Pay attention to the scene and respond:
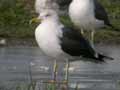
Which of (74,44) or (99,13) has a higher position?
(74,44)

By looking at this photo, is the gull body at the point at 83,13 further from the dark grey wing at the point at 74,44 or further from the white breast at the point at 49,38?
the white breast at the point at 49,38

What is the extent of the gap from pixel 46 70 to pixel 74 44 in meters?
1.63

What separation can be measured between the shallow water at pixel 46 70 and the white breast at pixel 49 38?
452 mm

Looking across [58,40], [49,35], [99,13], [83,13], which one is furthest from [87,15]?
[49,35]

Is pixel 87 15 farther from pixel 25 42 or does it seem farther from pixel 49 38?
pixel 49 38

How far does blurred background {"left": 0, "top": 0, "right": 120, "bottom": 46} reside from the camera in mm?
14617

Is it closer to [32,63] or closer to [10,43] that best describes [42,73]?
[32,63]

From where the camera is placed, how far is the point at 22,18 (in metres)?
16.1

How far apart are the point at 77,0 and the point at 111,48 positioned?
172cm

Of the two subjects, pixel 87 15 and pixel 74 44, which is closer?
pixel 74 44

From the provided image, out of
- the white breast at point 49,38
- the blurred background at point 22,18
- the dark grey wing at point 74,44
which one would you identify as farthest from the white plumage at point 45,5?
the white breast at point 49,38

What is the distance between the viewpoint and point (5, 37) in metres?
14.3

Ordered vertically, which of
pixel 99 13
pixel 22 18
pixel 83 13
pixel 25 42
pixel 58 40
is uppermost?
pixel 58 40

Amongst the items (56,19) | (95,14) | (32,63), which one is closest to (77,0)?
(95,14)
